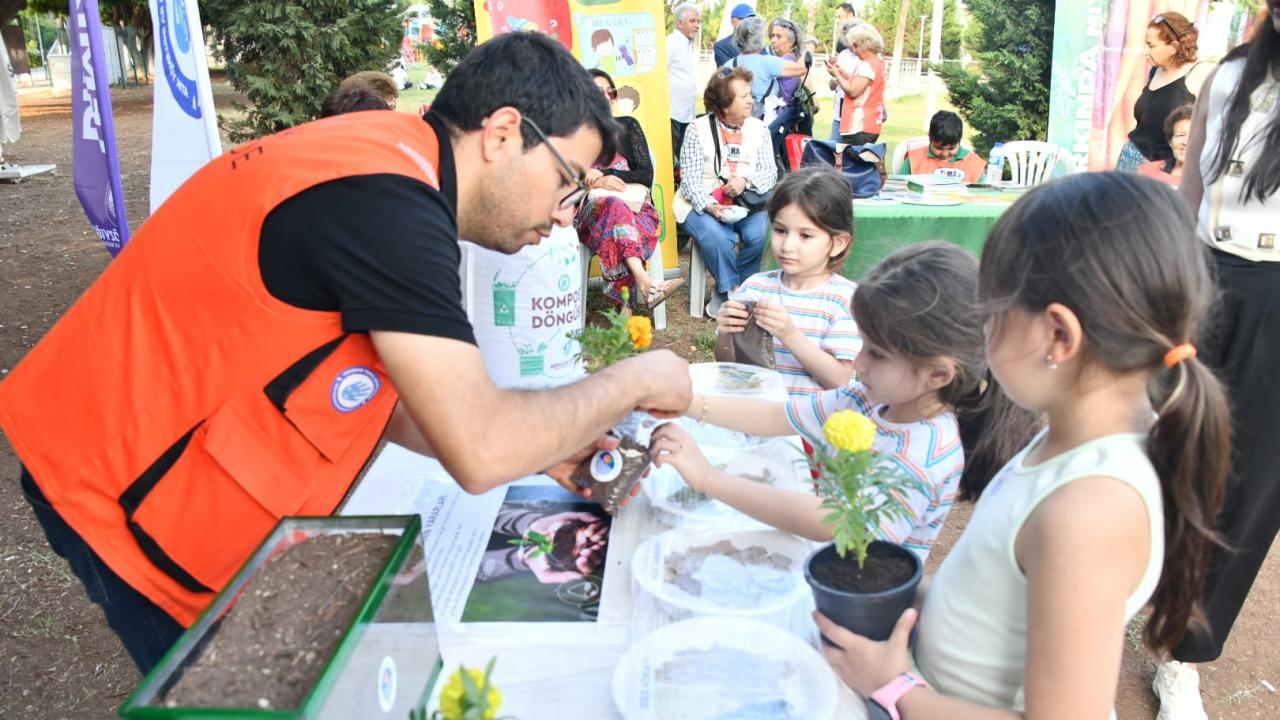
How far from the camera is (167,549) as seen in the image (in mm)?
1301

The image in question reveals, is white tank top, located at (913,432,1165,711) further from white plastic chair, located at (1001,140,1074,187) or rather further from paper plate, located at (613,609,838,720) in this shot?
white plastic chair, located at (1001,140,1074,187)

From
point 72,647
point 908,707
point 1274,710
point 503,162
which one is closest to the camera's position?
point 908,707

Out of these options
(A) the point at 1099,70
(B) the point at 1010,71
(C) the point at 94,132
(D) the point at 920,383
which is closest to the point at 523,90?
(D) the point at 920,383

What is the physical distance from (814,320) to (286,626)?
2306 millimetres

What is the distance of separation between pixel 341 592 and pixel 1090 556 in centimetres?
84

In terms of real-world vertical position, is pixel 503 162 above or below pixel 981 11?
below

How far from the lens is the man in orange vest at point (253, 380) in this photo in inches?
47.7

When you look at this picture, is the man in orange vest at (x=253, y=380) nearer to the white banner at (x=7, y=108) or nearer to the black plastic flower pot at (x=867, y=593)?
the black plastic flower pot at (x=867, y=593)

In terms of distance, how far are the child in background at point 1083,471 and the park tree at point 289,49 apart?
7.98 metres

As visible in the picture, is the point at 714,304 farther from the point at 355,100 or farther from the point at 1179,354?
the point at 1179,354

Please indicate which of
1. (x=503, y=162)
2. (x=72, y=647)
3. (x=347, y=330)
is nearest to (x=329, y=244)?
(x=347, y=330)

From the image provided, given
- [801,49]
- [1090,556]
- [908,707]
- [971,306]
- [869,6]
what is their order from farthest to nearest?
[869,6]
[801,49]
[971,306]
[908,707]
[1090,556]

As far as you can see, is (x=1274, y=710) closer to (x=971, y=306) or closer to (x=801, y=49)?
(x=971, y=306)

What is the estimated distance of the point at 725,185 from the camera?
651 cm
